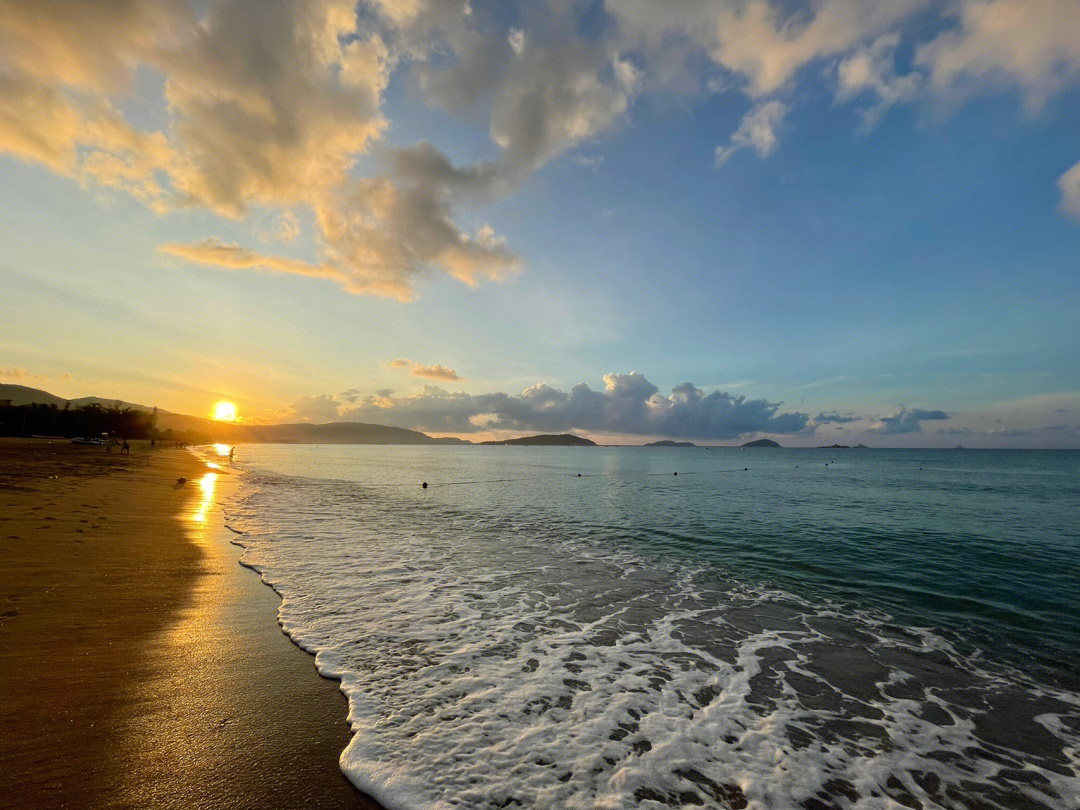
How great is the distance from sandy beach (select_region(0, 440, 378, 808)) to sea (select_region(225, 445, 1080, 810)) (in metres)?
0.77

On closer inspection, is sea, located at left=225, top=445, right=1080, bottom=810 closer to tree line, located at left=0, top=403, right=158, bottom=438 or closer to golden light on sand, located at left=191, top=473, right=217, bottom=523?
golden light on sand, located at left=191, top=473, right=217, bottom=523

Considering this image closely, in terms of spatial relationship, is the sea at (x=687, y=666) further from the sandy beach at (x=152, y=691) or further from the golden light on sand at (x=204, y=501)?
the golden light on sand at (x=204, y=501)

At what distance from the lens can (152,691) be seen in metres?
7.33

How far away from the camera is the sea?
6.62 meters

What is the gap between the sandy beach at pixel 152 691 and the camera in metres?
5.39

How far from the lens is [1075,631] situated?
43.4 feet

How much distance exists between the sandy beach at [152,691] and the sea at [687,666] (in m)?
0.77

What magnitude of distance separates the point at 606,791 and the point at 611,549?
17153 mm

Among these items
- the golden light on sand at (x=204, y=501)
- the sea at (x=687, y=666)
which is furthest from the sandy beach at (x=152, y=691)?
the golden light on sand at (x=204, y=501)

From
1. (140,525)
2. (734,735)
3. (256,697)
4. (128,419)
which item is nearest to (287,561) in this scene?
(140,525)

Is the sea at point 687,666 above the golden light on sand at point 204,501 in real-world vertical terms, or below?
below

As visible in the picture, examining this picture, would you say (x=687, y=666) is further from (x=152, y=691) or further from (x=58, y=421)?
(x=58, y=421)

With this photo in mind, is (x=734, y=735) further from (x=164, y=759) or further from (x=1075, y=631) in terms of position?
(x=1075, y=631)

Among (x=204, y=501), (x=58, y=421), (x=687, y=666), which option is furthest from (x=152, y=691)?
(x=58, y=421)
